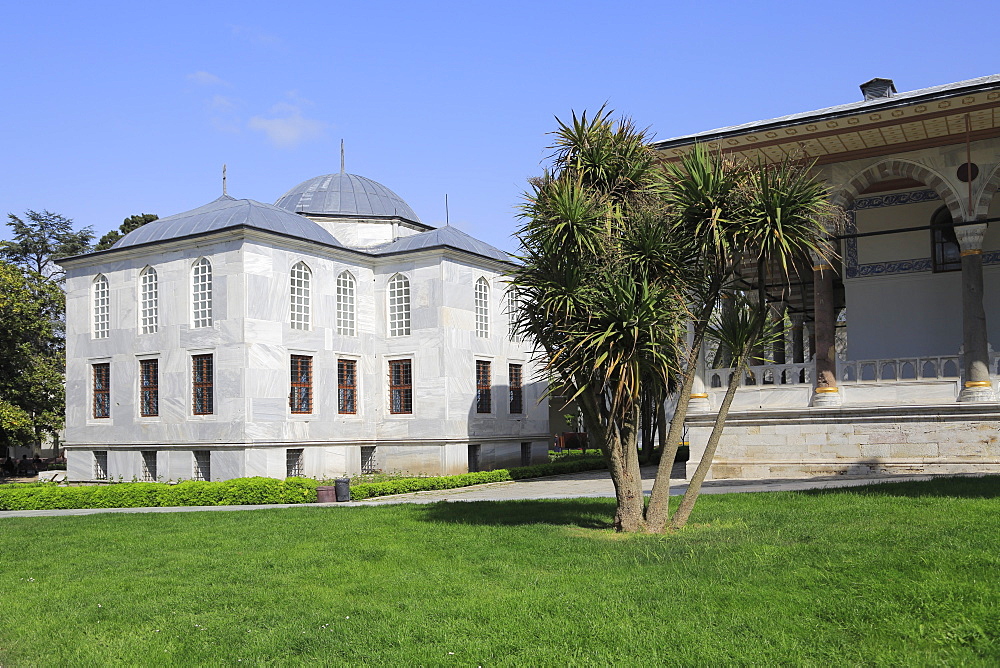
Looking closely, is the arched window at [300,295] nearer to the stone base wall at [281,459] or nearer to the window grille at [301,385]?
the window grille at [301,385]

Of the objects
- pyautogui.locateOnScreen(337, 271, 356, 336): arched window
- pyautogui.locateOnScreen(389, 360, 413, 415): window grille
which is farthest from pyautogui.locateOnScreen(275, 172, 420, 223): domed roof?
pyautogui.locateOnScreen(389, 360, 413, 415): window grille

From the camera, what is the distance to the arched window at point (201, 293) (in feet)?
91.9

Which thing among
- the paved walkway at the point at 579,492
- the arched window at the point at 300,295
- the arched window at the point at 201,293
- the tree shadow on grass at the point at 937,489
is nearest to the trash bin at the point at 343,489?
the paved walkway at the point at 579,492

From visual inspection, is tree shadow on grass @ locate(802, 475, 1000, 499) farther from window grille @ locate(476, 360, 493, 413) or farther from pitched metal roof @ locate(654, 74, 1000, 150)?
window grille @ locate(476, 360, 493, 413)

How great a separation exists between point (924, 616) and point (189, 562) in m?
7.78

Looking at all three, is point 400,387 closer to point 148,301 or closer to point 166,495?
point 148,301

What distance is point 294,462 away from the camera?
2812 centimetres

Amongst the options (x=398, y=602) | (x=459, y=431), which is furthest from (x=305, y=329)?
(x=398, y=602)

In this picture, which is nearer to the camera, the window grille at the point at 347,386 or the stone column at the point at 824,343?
the stone column at the point at 824,343

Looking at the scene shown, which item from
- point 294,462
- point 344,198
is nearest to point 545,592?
point 294,462

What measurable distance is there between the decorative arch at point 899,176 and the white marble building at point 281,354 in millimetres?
11249

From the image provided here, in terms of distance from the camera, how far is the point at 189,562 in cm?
1091

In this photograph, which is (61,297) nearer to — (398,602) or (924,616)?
(398,602)

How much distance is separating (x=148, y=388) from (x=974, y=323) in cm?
2280
